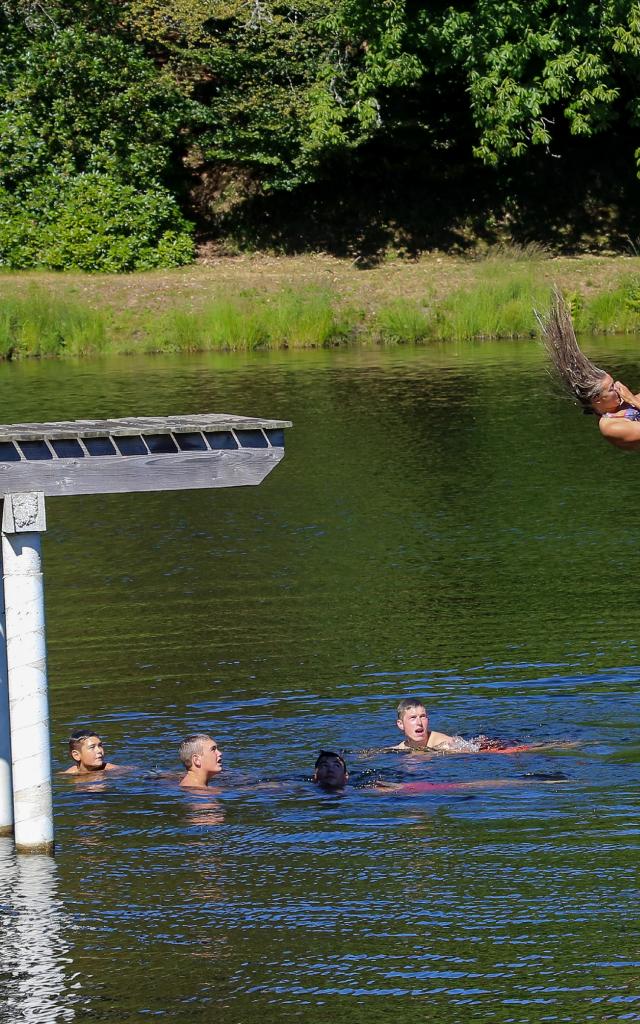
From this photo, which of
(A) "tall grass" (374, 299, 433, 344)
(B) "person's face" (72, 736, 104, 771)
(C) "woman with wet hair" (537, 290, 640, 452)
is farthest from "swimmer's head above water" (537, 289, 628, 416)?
(A) "tall grass" (374, 299, 433, 344)

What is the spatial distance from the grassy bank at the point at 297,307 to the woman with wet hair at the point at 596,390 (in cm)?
2547

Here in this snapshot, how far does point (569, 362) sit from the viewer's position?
8664 millimetres

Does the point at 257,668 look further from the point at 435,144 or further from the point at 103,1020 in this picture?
the point at 435,144

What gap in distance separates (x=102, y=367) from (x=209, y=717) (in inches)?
844

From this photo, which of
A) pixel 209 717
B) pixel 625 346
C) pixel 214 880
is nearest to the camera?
pixel 214 880

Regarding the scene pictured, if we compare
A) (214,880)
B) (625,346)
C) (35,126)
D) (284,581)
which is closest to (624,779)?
(214,880)

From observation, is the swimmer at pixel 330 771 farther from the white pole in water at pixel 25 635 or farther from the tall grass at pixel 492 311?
the tall grass at pixel 492 311

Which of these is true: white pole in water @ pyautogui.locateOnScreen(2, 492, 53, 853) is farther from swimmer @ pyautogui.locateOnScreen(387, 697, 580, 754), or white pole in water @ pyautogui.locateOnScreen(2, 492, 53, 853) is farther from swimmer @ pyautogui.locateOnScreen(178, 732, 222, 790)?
swimmer @ pyautogui.locateOnScreen(387, 697, 580, 754)

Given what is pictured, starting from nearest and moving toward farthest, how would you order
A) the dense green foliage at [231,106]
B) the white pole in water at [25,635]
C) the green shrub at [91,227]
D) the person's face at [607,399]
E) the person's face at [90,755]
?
the person's face at [607,399]
the white pole in water at [25,635]
the person's face at [90,755]
the dense green foliage at [231,106]
the green shrub at [91,227]

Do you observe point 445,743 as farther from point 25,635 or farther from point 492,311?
point 492,311

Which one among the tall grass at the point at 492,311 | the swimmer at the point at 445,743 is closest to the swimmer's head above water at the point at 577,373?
Answer: the swimmer at the point at 445,743

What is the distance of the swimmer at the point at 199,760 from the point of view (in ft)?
34.6

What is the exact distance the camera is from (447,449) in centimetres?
2352

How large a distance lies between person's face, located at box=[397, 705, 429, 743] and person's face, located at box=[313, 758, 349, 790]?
2.33 feet
